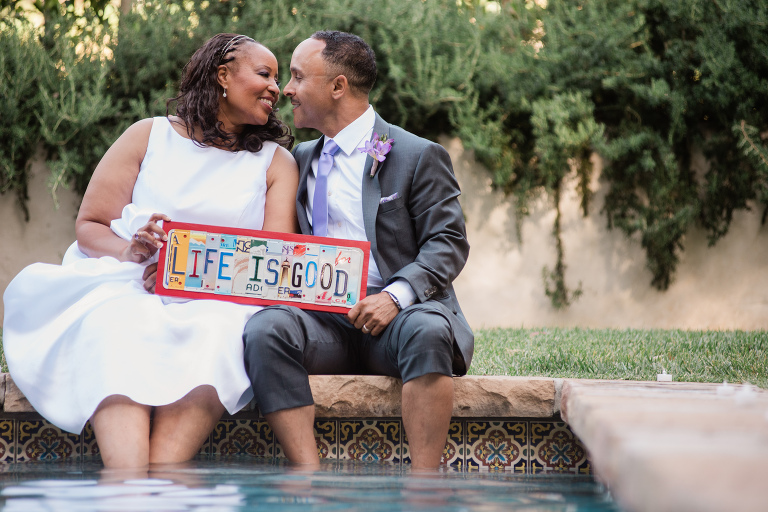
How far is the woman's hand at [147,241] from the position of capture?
8.69 feet

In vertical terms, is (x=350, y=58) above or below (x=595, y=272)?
above

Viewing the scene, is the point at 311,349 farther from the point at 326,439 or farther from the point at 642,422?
the point at 642,422

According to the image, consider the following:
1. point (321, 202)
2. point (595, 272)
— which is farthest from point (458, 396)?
point (595, 272)

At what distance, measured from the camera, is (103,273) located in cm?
273

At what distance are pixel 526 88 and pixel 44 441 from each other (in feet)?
16.6

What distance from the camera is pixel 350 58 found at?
3176 mm

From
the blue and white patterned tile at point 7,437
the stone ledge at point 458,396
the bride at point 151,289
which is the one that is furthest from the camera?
the blue and white patterned tile at point 7,437

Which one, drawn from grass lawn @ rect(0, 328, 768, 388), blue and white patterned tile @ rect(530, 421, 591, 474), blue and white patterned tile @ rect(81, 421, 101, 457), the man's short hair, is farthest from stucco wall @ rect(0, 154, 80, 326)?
blue and white patterned tile @ rect(530, 421, 591, 474)

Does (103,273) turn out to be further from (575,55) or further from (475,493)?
(575,55)

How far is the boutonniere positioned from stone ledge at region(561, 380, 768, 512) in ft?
4.67

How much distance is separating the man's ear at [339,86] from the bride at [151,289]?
25cm

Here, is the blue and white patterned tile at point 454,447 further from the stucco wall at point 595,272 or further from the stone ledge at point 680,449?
the stucco wall at point 595,272

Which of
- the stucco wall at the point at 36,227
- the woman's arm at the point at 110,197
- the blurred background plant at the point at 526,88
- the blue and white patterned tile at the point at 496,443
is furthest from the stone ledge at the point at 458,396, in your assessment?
the stucco wall at the point at 36,227

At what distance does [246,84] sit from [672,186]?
4.53m
